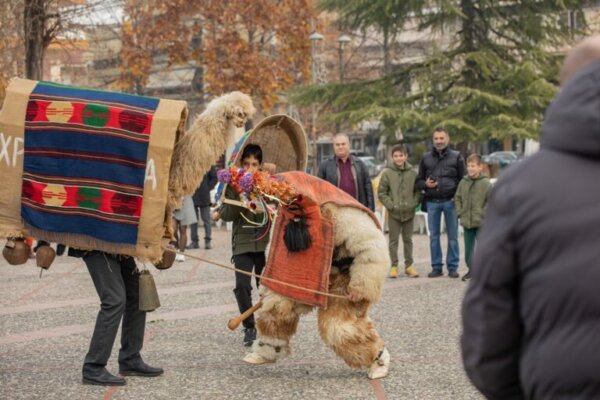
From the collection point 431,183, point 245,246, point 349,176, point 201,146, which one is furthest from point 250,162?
point 431,183

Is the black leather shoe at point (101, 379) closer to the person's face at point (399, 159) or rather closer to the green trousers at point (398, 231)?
the green trousers at point (398, 231)

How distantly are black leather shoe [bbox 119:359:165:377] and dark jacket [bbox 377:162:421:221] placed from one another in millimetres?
6382

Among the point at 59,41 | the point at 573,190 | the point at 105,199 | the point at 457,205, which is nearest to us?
the point at 573,190

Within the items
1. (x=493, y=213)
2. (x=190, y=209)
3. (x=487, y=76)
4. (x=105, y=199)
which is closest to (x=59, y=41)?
(x=190, y=209)

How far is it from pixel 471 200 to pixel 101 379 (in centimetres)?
676

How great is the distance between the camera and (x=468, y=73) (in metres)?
24.8

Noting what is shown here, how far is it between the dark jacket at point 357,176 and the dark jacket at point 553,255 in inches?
358

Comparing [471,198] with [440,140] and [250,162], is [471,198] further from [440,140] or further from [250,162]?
[250,162]

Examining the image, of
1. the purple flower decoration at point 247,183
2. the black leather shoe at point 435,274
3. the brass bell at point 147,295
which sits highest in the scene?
the purple flower decoration at point 247,183

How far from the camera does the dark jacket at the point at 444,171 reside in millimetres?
12562

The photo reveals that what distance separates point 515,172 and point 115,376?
15.7ft

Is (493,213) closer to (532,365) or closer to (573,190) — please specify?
(573,190)

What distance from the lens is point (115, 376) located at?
6559 mm

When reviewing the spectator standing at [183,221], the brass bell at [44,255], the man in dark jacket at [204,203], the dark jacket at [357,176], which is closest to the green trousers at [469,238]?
the dark jacket at [357,176]
